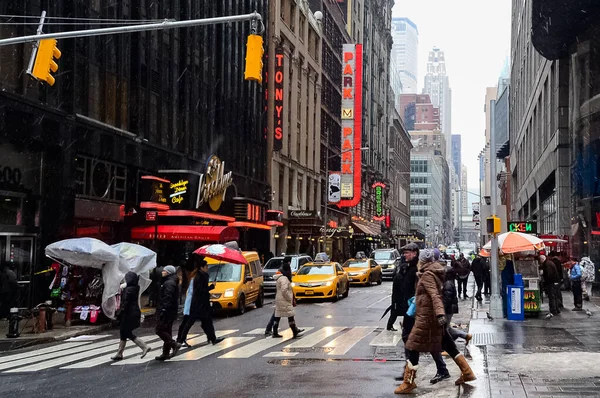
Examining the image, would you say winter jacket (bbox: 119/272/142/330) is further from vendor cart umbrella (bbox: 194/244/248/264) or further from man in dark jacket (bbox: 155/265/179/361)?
vendor cart umbrella (bbox: 194/244/248/264)

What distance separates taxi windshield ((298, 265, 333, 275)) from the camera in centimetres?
2902

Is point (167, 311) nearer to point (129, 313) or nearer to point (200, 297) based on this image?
point (129, 313)

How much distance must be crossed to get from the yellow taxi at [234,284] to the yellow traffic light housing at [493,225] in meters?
7.58

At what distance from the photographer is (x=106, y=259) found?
19078mm

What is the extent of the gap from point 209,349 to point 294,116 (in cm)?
4464

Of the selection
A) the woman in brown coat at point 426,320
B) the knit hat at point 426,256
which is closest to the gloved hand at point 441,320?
the woman in brown coat at point 426,320

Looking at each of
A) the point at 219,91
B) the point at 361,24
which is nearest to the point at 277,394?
the point at 219,91

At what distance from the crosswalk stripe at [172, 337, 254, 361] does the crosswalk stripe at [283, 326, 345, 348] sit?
125 centimetres

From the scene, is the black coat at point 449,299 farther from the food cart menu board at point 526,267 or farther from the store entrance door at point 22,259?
the store entrance door at point 22,259

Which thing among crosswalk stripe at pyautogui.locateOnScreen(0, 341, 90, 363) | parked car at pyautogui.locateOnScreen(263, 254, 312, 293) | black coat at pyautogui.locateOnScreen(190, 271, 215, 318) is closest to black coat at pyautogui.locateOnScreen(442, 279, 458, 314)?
black coat at pyautogui.locateOnScreen(190, 271, 215, 318)

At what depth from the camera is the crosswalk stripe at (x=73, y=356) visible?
12930mm

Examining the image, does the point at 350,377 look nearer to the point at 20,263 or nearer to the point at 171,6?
the point at 20,263

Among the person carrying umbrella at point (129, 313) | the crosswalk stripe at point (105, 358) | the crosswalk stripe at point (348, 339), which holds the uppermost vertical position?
the person carrying umbrella at point (129, 313)

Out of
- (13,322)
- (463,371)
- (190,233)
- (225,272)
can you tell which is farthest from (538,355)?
(190,233)
